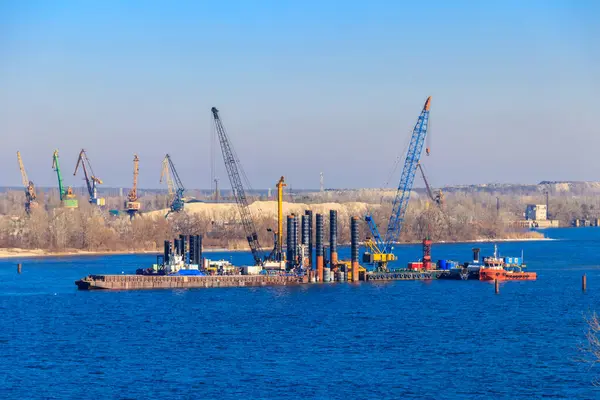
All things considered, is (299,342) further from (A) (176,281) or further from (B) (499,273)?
(B) (499,273)

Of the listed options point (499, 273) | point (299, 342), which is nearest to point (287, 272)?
point (499, 273)

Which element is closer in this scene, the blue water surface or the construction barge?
the blue water surface

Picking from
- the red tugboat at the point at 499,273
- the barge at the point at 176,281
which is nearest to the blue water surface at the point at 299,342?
the barge at the point at 176,281

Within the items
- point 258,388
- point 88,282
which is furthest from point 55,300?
point 258,388

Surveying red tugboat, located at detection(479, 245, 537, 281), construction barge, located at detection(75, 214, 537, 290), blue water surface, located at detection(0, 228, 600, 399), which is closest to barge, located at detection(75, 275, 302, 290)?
construction barge, located at detection(75, 214, 537, 290)

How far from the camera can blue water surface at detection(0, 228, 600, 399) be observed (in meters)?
57.0

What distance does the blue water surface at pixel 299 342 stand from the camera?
56969mm

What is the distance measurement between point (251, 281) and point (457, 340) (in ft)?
143

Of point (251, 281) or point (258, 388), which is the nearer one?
point (258, 388)

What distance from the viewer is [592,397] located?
53.6 meters

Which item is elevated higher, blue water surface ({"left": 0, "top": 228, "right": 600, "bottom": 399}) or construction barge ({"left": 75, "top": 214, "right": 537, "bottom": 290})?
construction barge ({"left": 75, "top": 214, "right": 537, "bottom": 290})

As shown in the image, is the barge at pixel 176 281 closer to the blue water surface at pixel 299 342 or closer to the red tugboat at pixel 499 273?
the blue water surface at pixel 299 342

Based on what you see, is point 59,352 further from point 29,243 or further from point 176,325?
point 29,243

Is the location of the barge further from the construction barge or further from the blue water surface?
the blue water surface
